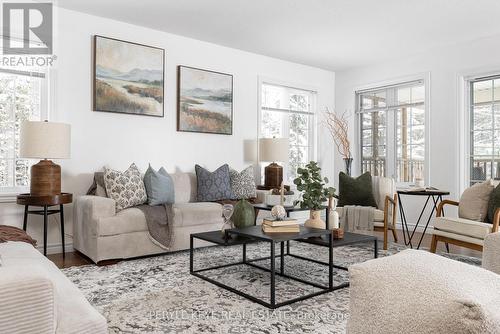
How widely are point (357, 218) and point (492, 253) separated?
255cm

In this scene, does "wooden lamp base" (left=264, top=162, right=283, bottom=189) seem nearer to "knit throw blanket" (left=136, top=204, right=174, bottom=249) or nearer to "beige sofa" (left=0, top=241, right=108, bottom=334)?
"knit throw blanket" (left=136, top=204, right=174, bottom=249)

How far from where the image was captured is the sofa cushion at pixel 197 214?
4152 millimetres

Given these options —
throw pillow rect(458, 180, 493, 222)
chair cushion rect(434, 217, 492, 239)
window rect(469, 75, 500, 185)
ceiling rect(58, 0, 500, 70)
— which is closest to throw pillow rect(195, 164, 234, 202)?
ceiling rect(58, 0, 500, 70)

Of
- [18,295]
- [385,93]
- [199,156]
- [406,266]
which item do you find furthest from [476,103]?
[18,295]

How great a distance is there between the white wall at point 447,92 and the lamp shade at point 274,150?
6.90ft

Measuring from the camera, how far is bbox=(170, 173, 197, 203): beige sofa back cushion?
4758 millimetres

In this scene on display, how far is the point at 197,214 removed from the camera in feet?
14.0

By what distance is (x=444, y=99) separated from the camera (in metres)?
5.55

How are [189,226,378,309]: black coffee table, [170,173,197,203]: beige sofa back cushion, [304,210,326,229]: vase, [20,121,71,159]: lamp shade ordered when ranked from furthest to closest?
[170,173,197,203]: beige sofa back cushion < [20,121,71,159]: lamp shade < [304,210,326,229]: vase < [189,226,378,309]: black coffee table

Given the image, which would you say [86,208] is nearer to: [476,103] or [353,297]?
[353,297]

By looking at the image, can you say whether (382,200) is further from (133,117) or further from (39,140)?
(39,140)

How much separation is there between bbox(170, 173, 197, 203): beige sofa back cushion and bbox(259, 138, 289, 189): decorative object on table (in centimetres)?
113

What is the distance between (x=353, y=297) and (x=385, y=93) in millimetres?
5590

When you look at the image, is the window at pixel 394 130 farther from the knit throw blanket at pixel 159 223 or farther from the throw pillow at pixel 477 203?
the knit throw blanket at pixel 159 223
